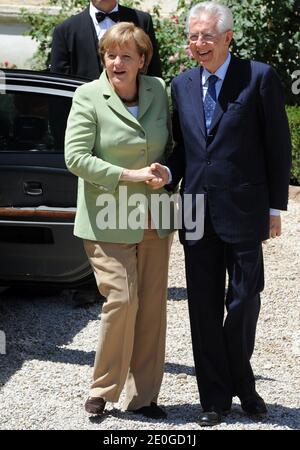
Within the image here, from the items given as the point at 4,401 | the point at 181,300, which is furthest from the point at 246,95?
the point at 181,300

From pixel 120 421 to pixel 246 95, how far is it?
1.58m

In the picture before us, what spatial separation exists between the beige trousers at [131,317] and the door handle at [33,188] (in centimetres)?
135

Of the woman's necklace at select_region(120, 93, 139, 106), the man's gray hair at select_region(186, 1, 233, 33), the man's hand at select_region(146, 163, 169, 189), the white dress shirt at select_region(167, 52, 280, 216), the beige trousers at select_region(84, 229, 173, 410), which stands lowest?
the beige trousers at select_region(84, 229, 173, 410)

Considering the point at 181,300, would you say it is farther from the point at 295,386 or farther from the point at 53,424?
the point at 53,424

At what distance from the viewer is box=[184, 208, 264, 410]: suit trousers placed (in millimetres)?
4730

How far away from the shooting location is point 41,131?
6.26 m

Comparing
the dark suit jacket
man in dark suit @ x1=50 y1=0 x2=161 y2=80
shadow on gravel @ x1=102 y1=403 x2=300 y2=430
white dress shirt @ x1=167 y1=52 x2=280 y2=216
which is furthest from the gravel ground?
man in dark suit @ x1=50 y1=0 x2=161 y2=80

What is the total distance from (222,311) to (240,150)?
0.76 meters

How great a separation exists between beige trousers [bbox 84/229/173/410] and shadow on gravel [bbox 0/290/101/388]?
2.59 ft

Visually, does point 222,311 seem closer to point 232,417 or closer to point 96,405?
point 232,417

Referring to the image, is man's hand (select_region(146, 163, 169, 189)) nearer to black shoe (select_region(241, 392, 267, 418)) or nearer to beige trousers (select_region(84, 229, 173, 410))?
beige trousers (select_region(84, 229, 173, 410))

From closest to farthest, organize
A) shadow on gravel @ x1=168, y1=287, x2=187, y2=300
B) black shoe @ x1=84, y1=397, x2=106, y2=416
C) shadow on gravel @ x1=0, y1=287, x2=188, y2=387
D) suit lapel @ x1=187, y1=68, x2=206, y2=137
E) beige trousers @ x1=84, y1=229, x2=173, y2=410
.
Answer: suit lapel @ x1=187, y1=68, x2=206, y2=137 → beige trousers @ x1=84, y1=229, x2=173, y2=410 → black shoe @ x1=84, y1=397, x2=106, y2=416 → shadow on gravel @ x1=0, y1=287, x2=188, y2=387 → shadow on gravel @ x1=168, y1=287, x2=187, y2=300

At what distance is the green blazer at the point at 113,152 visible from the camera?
466cm

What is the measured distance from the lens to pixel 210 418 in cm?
487
